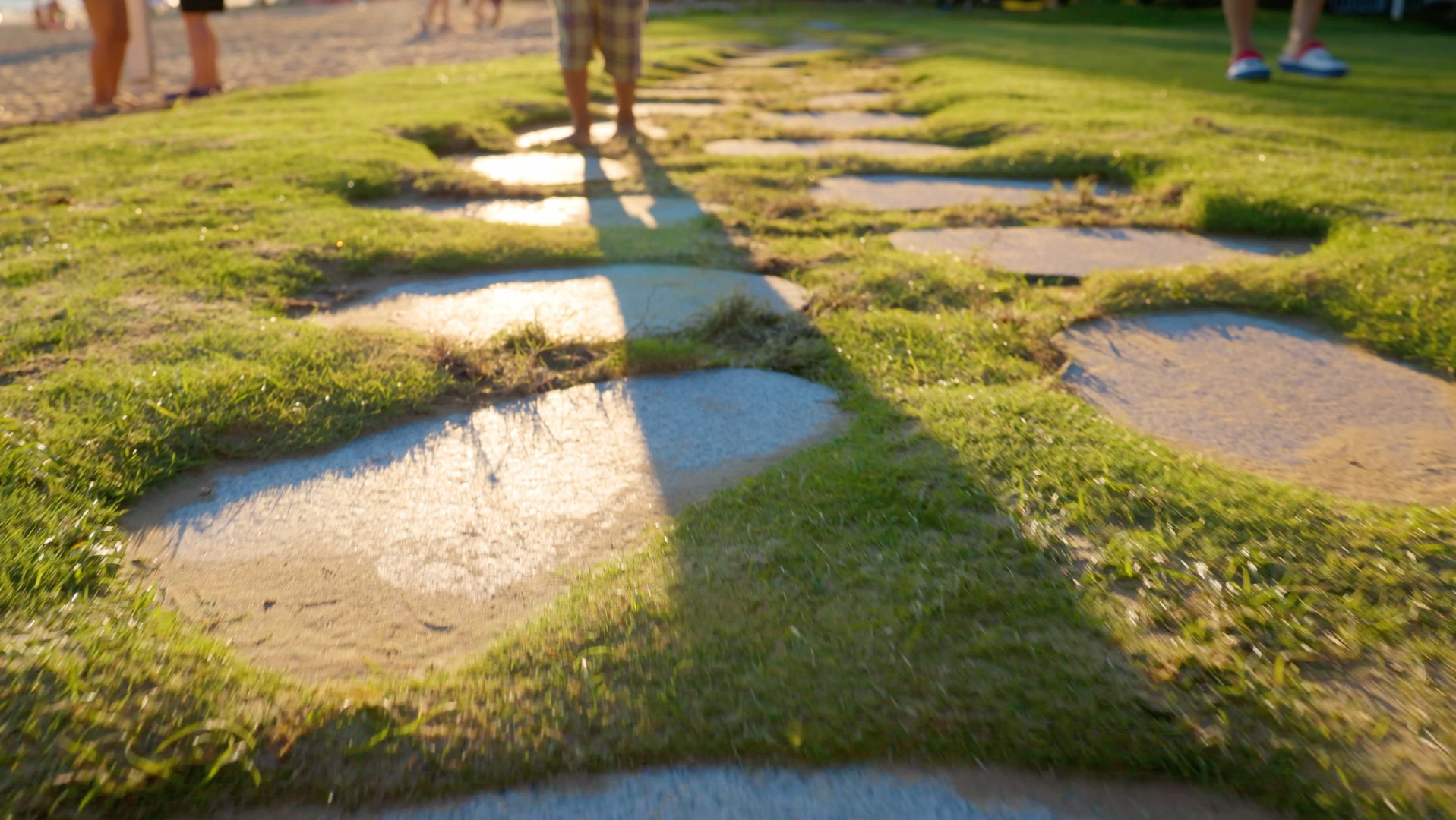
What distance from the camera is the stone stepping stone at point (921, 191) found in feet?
10.1

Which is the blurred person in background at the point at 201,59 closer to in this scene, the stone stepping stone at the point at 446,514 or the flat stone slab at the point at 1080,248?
the flat stone slab at the point at 1080,248

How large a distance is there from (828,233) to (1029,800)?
6.74ft

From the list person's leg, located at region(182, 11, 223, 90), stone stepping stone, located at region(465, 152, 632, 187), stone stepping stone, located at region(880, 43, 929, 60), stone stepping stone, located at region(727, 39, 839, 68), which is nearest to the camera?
stone stepping stone, located at region(465, 152, 632, 187)

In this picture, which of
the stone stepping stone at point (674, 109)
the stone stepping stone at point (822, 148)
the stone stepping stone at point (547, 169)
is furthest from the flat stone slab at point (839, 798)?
the stone stepping stone at point (674, 109)

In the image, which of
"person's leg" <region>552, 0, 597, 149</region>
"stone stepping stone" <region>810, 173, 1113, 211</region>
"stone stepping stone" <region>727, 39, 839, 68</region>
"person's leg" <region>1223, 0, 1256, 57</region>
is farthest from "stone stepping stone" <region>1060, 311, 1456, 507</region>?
"stone stepping stone" <region>727, 39, 839, 68</region>

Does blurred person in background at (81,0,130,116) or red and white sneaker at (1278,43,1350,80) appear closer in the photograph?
blurred person in background at (81,0,130,116)

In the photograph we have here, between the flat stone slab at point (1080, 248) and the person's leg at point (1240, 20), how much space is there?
3.93 meters

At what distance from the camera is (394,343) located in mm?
1770

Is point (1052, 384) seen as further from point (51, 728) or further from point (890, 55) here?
point (890, 55)

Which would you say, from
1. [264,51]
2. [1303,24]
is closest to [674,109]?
[1303,24]

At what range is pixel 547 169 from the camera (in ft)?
11.9

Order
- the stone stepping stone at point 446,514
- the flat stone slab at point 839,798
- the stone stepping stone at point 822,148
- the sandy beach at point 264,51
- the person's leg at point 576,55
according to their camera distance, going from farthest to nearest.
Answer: the sandy beach at point 264,51 < the person's leg at point 576,55 < the stone stepping stone at point 822,148 < the stone stepping stone at point 446,514 < the flat stone slab at point 839,798

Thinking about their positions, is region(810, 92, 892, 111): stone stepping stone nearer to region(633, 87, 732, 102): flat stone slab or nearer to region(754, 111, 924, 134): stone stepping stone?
region(754, 111, 924, 134): stone stepping stone

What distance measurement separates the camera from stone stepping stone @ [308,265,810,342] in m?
1.92
